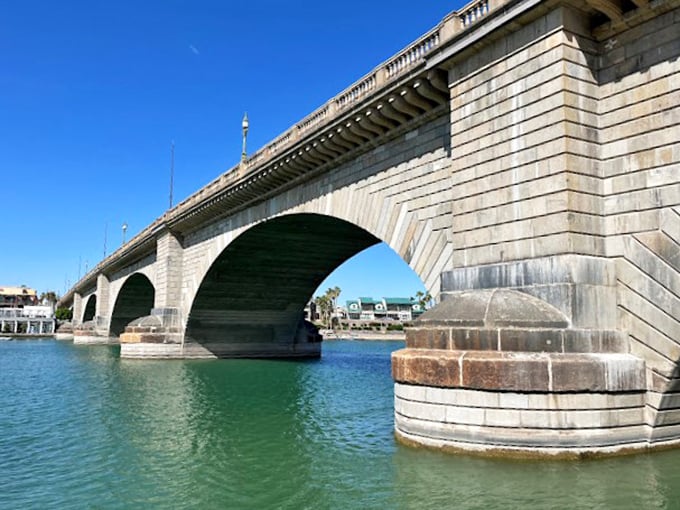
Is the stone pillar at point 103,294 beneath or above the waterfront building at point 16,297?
beneath

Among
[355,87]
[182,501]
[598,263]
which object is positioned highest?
[355,87]

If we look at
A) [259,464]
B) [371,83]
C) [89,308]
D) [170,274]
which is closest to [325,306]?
[89,308]

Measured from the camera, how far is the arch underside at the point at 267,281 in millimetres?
33031

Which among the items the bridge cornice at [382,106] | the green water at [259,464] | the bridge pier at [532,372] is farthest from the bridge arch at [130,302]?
the bridge pier at [532,372]

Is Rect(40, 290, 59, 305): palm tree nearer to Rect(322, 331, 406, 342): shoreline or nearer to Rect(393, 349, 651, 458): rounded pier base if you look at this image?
Rect(322, 331, 406, 342): shoreline

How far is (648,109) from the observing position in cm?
1184

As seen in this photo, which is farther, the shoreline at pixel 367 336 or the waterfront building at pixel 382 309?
the waterfront building at pixel 382 309

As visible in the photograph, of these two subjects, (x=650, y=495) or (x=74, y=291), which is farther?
(x=74, y=291)

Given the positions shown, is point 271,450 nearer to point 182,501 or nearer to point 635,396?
point 182,501

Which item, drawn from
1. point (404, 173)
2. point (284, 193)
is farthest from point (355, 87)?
point (284, 193)

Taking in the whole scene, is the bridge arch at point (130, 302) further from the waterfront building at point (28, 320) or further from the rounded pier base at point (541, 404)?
the rounded pier base at point (541, 404)

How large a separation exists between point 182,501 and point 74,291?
4149 inches

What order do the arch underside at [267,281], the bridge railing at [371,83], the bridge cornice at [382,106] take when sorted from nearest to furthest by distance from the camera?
the bridge cornice at [382,106] → the bridge railing at [371,83] → the arch underside at [267,281]

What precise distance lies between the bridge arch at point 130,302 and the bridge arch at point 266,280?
25492 mm
